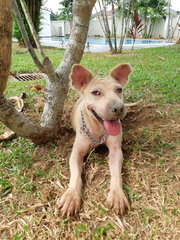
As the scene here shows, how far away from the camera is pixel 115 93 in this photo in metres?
2.40

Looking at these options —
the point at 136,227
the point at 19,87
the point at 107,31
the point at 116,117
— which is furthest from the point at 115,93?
the point at 107,31

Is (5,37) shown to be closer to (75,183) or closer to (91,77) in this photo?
(91,77)

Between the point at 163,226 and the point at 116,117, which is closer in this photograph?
the point at 163,226

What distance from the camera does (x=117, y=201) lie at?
6.14 ft

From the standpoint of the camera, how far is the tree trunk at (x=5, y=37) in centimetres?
165

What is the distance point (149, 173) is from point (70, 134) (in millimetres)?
1434

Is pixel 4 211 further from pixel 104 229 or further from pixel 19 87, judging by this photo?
pixel 19 87

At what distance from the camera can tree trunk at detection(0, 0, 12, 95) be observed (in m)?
1.65

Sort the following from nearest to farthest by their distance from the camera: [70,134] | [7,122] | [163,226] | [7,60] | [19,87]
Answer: [163,226]
[7,60]
[7,122]
[70,134]
[19,87]

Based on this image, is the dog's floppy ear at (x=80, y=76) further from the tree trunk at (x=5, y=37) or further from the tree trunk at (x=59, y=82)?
the tree trunk at (x=5, y=37)

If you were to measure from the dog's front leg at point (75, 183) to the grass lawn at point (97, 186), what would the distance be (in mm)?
76

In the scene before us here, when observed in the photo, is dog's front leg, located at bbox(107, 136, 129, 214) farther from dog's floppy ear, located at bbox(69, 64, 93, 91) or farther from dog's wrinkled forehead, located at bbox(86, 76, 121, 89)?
dog's floppy ear, located at bbox(69, 64, 93, 91)

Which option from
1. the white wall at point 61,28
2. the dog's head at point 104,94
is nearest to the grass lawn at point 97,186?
the dog's head at point 104,94

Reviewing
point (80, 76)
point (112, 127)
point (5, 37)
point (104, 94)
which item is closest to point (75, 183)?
point (112, 127)
